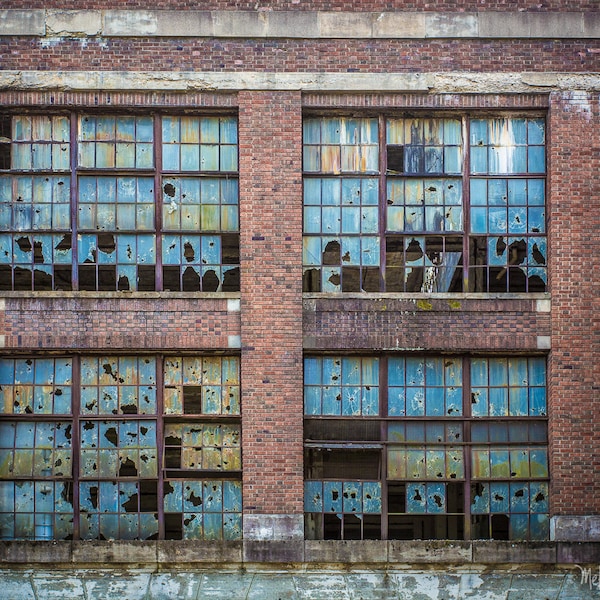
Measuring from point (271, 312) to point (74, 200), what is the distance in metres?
3.73

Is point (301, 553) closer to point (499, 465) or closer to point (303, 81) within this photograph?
point (499, 465)

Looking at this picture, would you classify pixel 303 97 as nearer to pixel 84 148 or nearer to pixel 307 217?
pixel 307 217

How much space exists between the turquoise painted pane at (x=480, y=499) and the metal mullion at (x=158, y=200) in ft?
20.0

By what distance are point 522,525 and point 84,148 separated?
946 cm

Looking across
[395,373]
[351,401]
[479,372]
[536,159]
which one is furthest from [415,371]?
Answer: [536,159]

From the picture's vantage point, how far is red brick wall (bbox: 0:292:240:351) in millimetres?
13781

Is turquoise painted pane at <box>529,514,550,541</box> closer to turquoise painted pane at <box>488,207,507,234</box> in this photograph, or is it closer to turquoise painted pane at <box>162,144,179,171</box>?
turquoise painted pane at <box>488,207,507,234</box>

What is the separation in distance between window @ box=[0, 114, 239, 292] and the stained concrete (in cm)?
456

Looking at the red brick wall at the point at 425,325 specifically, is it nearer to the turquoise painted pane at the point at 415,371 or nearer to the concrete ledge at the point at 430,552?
the turquoise painted pane at the point at 415,371

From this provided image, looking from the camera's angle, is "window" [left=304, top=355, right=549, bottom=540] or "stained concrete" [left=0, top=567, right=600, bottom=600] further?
"window" [left=304, top=355, right=549, bottom=540]

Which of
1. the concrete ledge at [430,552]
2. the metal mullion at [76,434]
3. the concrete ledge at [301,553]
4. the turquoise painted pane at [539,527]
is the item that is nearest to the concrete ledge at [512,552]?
the concrete ledge at [301,553]

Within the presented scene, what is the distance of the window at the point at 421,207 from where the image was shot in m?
14.2

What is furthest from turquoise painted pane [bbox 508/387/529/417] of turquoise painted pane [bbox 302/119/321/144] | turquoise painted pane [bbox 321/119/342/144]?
turquoise painted pane [bbox 302/119/321/144]

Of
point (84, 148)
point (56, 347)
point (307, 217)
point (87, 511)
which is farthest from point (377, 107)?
point (87, 511)
